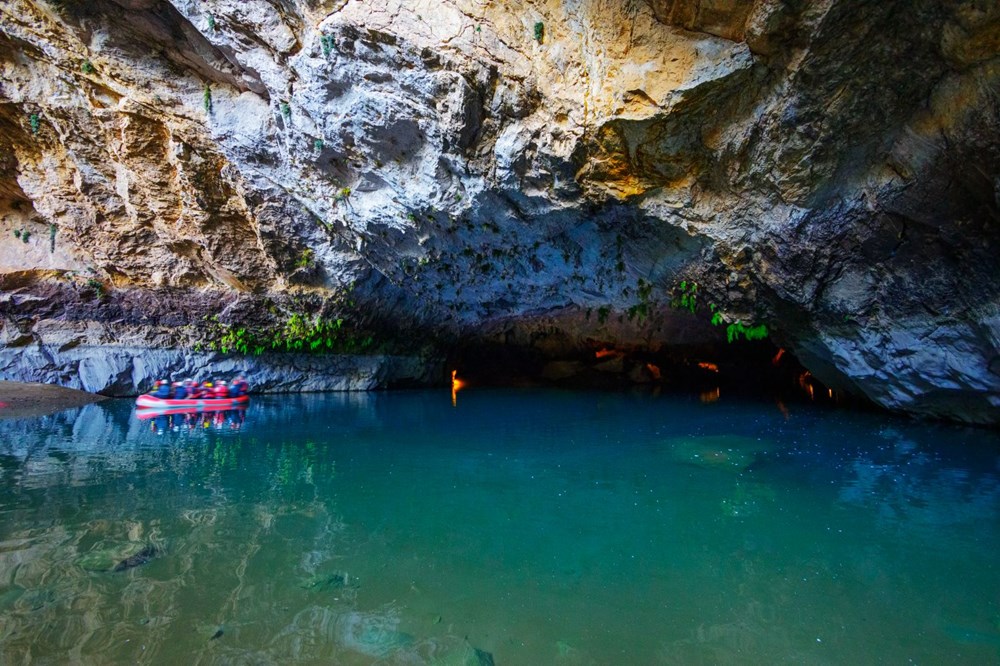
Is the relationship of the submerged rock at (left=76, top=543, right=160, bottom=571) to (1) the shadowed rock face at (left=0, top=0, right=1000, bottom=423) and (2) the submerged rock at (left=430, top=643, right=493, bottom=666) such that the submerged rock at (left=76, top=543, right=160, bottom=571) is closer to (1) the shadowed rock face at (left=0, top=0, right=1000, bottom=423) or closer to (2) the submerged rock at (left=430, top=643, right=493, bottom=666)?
(2) the submerged rock at (left=430, top=643, right=493, bottom=666)

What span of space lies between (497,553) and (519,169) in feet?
20.8

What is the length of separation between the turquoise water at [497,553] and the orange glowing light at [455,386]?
21.0 feet

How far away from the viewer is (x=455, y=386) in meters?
19.7

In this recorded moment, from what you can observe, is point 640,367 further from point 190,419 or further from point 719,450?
point 190,419

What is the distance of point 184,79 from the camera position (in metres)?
9.77

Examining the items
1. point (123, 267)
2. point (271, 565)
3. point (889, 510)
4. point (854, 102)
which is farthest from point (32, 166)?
point (889, 510)

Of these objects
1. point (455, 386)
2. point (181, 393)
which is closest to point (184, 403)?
point (181, 393)

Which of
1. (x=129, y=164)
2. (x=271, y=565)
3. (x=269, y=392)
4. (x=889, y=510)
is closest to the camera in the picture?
(x=271, y=565)

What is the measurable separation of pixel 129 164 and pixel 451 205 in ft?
25.7

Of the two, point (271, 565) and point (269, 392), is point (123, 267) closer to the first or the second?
point (269, 392)

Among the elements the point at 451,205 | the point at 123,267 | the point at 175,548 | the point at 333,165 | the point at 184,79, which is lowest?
the point at 175,548

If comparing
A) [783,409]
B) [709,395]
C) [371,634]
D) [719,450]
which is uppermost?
[371,634]

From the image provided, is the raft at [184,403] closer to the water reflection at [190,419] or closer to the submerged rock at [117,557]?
the water reflection at [190,419]

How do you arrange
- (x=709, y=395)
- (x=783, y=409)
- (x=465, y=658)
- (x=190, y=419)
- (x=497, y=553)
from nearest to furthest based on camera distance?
(x=465, y=658), (x=497, y=553), (x=190, y=419), (x=783, y=409), (x=709, y=395)
